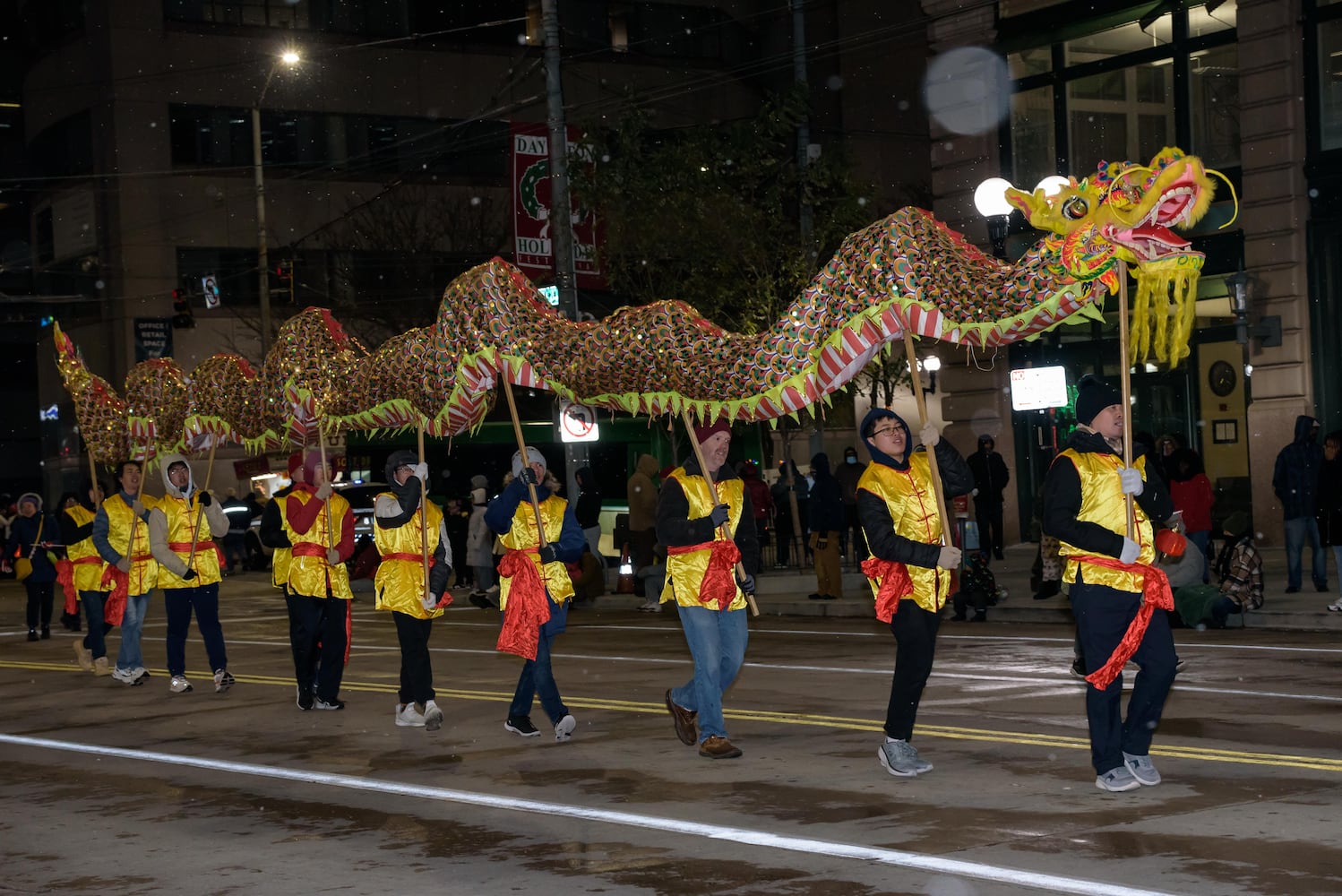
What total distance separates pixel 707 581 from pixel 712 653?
420mm

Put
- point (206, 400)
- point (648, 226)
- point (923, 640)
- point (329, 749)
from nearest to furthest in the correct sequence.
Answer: point (923, 640)
point (329, 749)
point (206, 400)
point (648, 226)

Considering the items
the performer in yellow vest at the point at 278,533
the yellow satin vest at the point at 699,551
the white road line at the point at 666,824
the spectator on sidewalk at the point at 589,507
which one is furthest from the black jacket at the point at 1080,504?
the spectator on sidewalk at the point at 589,507

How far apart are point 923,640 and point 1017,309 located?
1.82 metres

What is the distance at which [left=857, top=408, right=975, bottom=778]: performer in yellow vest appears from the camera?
8.88 m

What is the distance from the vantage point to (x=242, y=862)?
7.68 metres

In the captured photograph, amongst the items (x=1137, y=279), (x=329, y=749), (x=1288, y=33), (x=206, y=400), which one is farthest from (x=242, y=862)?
(x=1288, y=33)

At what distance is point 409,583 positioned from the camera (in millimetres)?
11742

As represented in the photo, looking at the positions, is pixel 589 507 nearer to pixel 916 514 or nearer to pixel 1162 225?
pixel 916 514

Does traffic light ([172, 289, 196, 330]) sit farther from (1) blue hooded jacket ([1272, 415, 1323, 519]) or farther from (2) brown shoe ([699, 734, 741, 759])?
(2) brown shoe ([699, 734, 741, 759])

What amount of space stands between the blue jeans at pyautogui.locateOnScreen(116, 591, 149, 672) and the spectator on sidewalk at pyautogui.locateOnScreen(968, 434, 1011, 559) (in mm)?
12817

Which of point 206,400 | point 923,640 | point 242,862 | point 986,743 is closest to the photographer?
point 242,862

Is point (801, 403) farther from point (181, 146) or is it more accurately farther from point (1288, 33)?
point (181, 146)

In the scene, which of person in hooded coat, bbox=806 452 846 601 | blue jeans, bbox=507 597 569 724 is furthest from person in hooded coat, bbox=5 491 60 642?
blue jeans, bbox=507 597 569 724

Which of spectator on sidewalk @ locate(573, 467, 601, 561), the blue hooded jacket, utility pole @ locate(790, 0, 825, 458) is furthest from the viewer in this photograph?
utility pole @ locate(790, 0, 825, 458)
